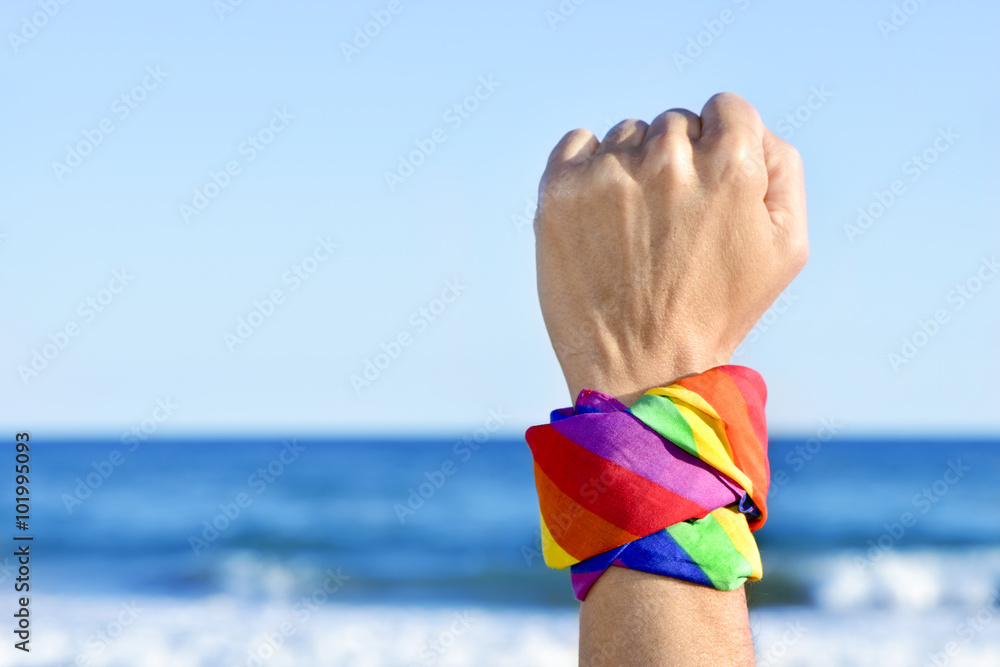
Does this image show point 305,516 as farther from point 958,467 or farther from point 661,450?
point 958,467

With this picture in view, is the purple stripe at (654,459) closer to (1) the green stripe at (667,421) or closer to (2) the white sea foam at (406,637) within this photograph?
(1) the green stripe at (667,421)

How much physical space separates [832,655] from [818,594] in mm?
2558

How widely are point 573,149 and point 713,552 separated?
15.8 inches

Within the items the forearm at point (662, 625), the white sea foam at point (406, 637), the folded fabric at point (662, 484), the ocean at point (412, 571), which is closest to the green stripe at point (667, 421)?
the folded fabric at point (662, 484)

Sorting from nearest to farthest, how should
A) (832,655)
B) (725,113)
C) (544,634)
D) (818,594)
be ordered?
(725,113) < (832,655) < (544,634) < (818,594)

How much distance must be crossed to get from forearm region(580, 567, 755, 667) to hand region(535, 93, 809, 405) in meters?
0.17

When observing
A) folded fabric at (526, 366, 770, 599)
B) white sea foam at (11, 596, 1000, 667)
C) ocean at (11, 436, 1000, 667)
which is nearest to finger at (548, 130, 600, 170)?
folded fabric at (526, 366, 770, 599)

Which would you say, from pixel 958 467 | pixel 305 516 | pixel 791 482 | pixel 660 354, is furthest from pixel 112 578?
pixel 958 467

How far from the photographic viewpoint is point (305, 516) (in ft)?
47.2

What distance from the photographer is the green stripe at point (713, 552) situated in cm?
73

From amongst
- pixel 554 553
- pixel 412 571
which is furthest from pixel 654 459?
pixel 412 571

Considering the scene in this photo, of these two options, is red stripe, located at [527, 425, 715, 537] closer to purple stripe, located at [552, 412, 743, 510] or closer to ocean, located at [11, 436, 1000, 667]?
purple stripe, located at [552, 412, 743, 510]

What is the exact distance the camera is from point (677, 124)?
2.78 ft

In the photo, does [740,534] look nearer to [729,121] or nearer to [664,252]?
[664,252]
